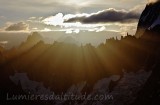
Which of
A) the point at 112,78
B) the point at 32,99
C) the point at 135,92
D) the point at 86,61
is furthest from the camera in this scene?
the point at 86,61


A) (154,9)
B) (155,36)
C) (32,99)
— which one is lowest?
(32,99)

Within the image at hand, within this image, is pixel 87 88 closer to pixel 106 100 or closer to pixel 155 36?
pixel 106 100

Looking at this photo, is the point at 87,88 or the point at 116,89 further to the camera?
the point at 87,88

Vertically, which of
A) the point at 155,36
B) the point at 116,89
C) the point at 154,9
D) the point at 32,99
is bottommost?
the point at 32,99

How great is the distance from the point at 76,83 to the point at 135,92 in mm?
51470

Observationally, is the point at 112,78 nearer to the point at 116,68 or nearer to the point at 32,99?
the point at 116,68

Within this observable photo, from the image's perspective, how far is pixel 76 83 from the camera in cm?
18825

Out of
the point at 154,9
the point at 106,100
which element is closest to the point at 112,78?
the point at 106,100

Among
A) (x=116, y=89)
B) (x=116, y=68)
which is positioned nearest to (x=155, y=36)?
(x=116, y=68)

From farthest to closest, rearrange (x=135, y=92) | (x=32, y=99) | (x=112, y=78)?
(x=32, y=99) < (x=112, y=78) < (x=135, y=92)

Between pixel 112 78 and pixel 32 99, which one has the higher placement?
pixel 112 78

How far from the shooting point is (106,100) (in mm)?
147625

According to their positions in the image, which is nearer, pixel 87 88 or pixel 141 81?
pixel 141 81

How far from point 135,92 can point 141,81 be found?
735cm
